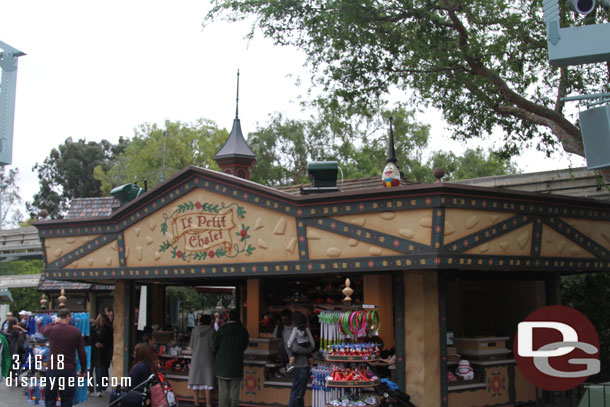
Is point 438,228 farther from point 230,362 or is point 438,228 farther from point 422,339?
point 230,362

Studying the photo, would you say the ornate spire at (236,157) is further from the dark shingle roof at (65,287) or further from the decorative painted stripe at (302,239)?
the dark shingle roof at (65,287)

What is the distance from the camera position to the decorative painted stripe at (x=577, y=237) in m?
11.9

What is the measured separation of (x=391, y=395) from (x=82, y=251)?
24.5 ft

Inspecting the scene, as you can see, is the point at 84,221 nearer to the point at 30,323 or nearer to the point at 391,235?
the point at 30,323

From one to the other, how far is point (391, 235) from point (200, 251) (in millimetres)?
3895

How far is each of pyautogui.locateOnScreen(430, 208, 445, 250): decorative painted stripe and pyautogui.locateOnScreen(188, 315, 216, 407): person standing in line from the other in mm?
4732

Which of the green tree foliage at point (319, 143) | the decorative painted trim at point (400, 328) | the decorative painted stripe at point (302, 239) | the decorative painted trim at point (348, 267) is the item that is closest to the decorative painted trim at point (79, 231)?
the decorative painted trim at point (348, 267)

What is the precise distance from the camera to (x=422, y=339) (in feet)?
35.7

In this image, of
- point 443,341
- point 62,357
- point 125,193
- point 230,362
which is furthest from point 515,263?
point 125,193

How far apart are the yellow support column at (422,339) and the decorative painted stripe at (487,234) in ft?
2.86

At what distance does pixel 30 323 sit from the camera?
1412 cm

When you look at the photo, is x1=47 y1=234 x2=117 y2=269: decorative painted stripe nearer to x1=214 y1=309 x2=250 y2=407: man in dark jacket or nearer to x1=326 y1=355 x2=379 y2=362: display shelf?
x1=214 y1=309 x2=250 y2=407: man in dark jacket

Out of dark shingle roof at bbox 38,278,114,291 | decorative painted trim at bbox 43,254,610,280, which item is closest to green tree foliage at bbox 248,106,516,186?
dark shingle roof at bbox 38,278,114,291

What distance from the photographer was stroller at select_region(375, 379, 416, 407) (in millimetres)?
10070
